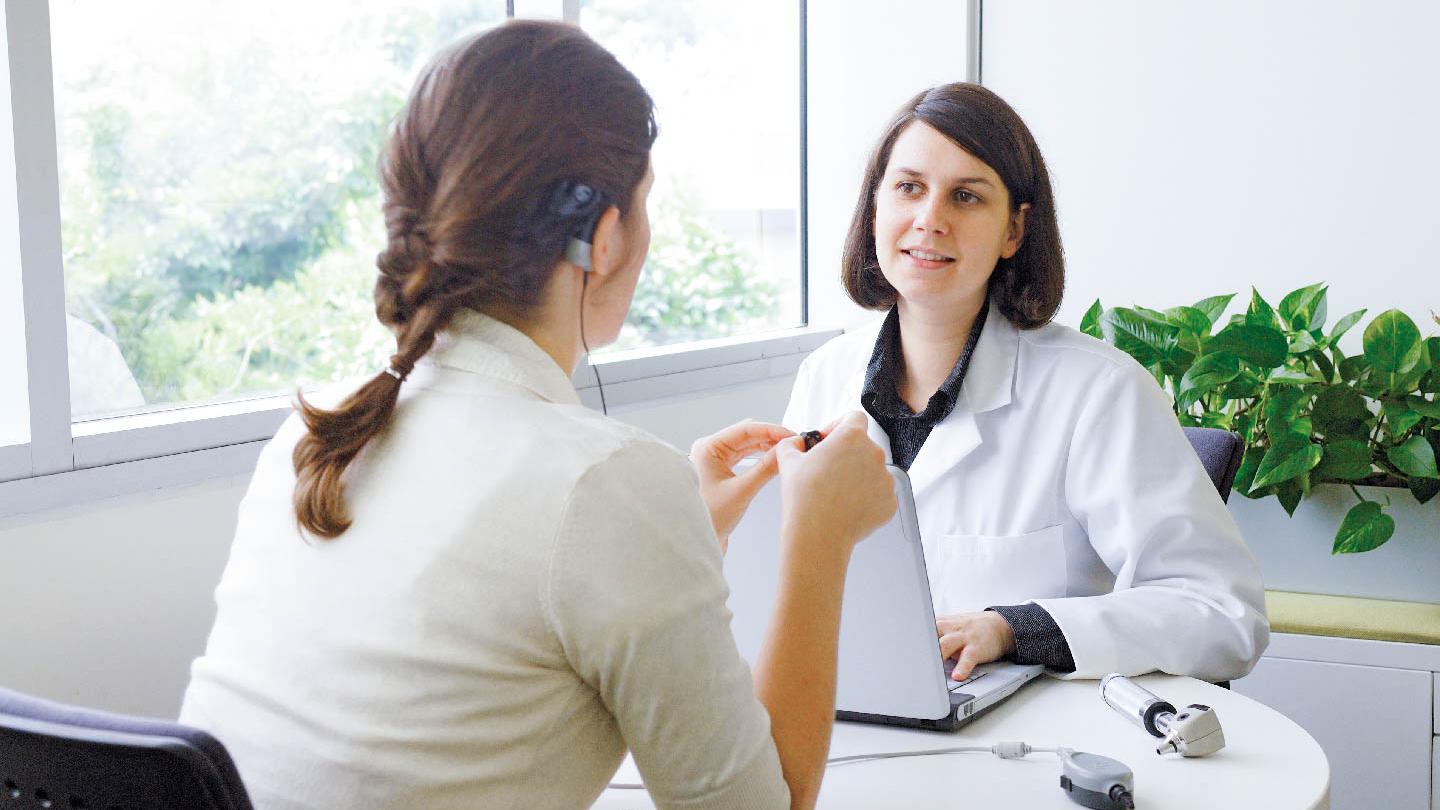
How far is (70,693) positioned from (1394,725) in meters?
2.32

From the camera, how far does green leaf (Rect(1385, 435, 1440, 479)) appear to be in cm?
265

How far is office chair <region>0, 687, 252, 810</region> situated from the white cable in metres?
0.56

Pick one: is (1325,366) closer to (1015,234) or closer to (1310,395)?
(1310,395)

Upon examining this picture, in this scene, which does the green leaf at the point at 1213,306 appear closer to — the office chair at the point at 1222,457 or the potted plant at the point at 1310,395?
the potted plant at the point at 1310,395

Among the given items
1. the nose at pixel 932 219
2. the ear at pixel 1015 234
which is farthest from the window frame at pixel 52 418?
the ear at pixel 1015 234

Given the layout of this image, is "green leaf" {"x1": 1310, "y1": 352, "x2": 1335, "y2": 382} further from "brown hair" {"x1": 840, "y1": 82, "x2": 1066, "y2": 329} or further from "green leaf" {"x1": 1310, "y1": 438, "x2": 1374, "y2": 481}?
"brown hair" {"x1": 840, "y1": 82, "x2": 1066, "y2": 329}

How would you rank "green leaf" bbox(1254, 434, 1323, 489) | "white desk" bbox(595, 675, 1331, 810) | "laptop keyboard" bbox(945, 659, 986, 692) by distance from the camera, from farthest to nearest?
"green leaf" bbox(1254, 434, 1323, 489)
"laptop keyboard" bbox(945, 659, 986, 692)
"white desk" bbox(595, 675, 1331, 810)

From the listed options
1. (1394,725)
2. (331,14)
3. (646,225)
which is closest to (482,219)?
(646,225)

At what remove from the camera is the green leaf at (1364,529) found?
8.90 ft

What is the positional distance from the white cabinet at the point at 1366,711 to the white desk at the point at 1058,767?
4.53 feet

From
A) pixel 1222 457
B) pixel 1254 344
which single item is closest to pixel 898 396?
pixel 1222 457

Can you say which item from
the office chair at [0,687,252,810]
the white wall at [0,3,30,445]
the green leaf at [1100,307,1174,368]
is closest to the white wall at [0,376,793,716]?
the white wall at [0,3,30,445]

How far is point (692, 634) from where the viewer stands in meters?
0.88

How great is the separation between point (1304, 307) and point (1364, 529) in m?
0.49
